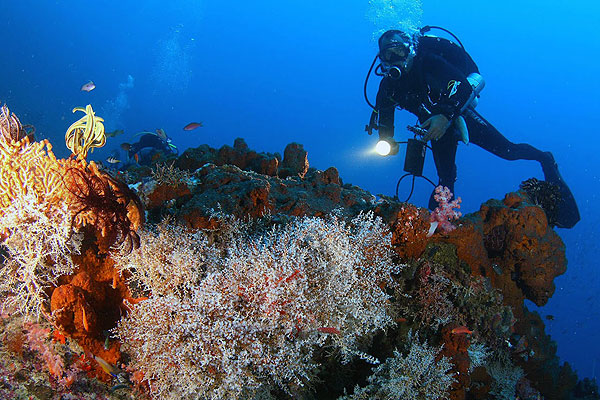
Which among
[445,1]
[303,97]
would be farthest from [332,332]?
[445,1]

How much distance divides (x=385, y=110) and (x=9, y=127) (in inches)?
325

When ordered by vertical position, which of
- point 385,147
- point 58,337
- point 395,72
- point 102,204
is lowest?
point 58,337

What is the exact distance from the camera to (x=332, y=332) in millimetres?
3352

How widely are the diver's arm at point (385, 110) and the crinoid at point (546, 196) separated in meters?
3.61

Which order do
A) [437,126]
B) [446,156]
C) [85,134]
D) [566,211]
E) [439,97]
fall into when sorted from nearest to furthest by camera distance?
[85,134]
[566,211]
[437,126]
[439,97]
[446,156]

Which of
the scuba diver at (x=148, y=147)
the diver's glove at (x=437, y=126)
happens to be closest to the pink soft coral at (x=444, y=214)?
the diver's glove at (x=437, y=126)

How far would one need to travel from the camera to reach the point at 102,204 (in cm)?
367

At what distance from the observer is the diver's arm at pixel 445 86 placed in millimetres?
7754

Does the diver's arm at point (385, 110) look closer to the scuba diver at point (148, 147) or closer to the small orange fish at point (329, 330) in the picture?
the small orange fish at point (329, 330)

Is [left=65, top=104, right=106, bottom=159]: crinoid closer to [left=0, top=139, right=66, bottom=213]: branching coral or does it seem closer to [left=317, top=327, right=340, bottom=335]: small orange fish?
[left=0, top=139, right=66, bottom=213]: branching coral

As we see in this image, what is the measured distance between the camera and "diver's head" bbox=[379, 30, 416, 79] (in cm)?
840

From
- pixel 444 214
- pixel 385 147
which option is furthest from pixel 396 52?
pixel 444 214

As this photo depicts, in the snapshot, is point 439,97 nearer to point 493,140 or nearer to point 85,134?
point 493,140

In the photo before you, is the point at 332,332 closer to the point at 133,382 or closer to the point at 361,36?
the point at 133,382
